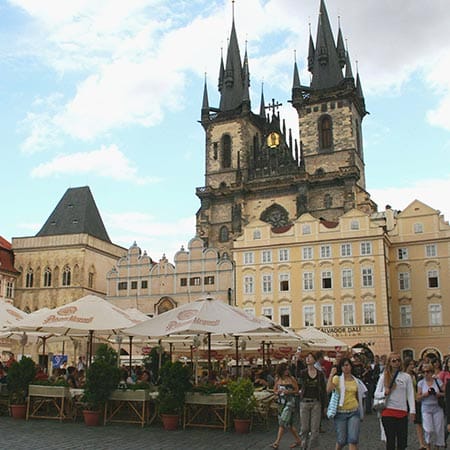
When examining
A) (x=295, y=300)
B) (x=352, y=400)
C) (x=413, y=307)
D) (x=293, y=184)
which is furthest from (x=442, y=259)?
(x=352, y=400)

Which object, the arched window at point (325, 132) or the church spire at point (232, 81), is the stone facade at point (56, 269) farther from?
the arched window at point (325, 132)

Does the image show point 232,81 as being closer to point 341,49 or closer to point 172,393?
point 341,49

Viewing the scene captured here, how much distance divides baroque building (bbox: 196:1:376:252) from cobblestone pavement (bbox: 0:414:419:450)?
40.6 m

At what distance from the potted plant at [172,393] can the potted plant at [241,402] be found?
100 cm

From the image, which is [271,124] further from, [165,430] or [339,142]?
[165,430]

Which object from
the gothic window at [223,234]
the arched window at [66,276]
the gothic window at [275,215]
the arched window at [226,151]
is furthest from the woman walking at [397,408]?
the arched window at [226,151]

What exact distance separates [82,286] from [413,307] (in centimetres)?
2518

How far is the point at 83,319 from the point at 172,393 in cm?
382

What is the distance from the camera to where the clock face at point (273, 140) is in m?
59.8

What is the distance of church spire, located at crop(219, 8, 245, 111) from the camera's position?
6444 cm

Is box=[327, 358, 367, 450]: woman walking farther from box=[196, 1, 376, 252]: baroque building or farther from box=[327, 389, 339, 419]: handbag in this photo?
box=[196, 1, 376, 252]: baroque building

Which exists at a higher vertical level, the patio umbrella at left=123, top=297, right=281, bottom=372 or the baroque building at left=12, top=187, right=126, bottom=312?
the baroque building at left=12, top=187, right=126, bottom=312

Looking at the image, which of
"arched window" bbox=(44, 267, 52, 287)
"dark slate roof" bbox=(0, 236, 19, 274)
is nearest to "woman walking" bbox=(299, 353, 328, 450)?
"arched window" bbox=(44, 267, 52, 287)

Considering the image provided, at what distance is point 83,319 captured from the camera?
15445 mm
